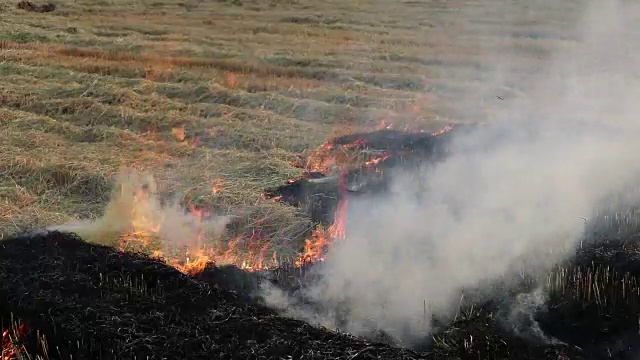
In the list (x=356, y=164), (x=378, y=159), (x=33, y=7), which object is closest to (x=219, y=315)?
(x=356, y=164)

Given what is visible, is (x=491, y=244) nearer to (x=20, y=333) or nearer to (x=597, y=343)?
(x=597, y=343)

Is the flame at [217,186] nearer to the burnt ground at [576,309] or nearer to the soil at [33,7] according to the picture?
the burnt ground at [576,309]

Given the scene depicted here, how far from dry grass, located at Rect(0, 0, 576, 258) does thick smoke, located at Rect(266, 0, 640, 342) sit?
52.6 inches

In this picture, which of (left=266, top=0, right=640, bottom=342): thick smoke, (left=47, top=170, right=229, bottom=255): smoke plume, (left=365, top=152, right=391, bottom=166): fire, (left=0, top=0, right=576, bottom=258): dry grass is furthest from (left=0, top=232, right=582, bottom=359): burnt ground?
(left=365, top=152, right=391, bottom=166): fire

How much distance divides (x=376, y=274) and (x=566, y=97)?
931 cm

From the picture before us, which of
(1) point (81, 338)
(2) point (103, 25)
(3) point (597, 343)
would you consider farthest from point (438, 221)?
(2) point (103, 25)

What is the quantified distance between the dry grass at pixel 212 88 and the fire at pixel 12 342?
8.57 ft

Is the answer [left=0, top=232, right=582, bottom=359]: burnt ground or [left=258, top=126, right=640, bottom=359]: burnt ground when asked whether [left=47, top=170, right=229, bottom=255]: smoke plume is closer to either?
[left=0, top=232, right=582, bottom=359]: burnt ground

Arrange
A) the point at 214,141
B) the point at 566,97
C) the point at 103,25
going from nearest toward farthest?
1. the point at 214,141
2. the point at 566,97
3. the point at 103,25

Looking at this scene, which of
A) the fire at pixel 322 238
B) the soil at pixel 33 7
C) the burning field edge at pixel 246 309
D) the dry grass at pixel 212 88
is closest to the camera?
the burning field edge at pixel 246 309

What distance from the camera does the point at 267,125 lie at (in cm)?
1201

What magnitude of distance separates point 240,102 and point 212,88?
0.82 m

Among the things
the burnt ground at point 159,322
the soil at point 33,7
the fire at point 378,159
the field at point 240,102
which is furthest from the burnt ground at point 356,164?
the soil at point 33,7

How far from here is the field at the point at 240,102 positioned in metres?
6.19
